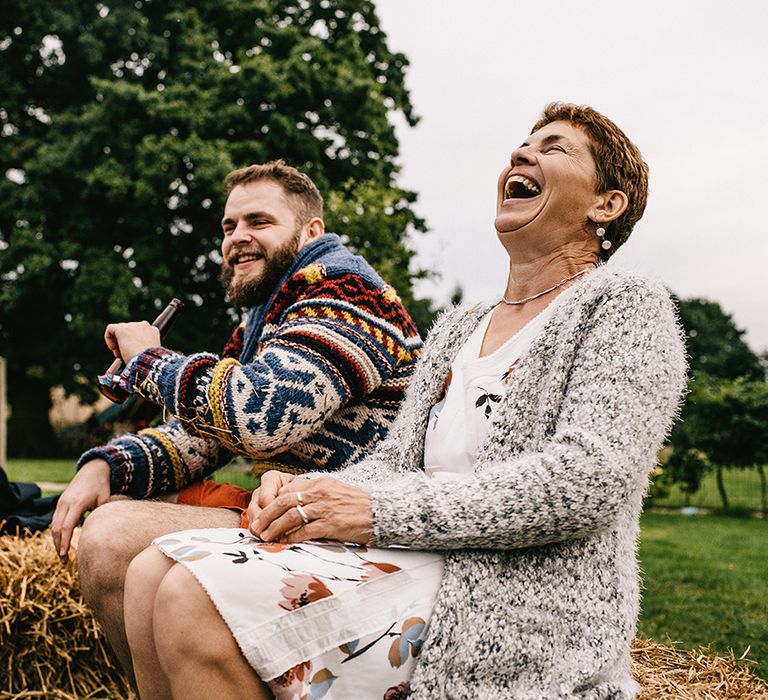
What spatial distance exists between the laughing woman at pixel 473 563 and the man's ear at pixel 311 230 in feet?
4.79

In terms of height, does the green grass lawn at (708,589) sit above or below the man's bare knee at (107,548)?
below

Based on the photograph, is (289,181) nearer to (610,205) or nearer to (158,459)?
(158,459)

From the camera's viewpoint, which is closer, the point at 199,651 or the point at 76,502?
the point at 199,651

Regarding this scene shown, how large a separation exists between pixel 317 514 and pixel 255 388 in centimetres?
71

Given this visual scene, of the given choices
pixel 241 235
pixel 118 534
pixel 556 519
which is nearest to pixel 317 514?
pixel 556 519

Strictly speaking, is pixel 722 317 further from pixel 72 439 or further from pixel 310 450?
pixel 310 450

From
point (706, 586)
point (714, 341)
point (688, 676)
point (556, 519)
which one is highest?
point (714, 341)

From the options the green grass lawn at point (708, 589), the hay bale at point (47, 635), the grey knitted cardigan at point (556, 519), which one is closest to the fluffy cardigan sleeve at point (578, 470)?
the grey knitted cardigan at point (556, 519)

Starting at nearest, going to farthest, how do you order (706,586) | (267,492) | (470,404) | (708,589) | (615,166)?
(267,492), (470,404), (615,166), (708,589), (706,586)

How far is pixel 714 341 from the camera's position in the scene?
Answer: 59.0 m

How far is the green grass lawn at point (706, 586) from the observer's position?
15.6ft

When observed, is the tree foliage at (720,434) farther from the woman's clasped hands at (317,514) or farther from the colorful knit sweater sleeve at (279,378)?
the woman's clasped hands at (317,514)

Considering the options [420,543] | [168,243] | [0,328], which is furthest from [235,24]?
[420,543]

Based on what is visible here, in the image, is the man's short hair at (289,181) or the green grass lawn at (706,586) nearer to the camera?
the man's short hair at (289,181)
